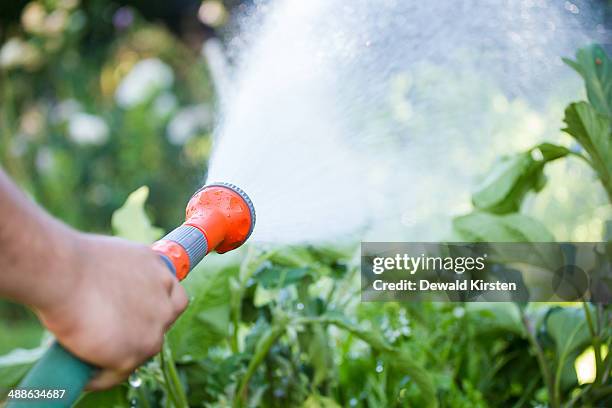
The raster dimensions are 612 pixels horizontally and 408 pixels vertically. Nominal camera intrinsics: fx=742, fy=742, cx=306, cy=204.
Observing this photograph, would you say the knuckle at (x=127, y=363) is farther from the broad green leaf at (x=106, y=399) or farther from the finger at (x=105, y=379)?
the broad green leaf at (x=106, y=399)

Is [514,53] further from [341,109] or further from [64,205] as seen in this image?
[64,205]

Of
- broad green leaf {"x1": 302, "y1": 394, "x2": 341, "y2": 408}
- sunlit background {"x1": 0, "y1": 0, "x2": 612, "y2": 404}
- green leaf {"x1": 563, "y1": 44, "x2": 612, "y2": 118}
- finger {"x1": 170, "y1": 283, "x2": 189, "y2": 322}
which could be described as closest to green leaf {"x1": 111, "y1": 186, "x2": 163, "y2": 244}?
broad green leaf {"x1": 302, "y1": 394, "x2": 341, "y2": 408}

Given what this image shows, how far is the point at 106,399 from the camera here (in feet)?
2.32

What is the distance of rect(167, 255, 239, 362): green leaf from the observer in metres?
0.78

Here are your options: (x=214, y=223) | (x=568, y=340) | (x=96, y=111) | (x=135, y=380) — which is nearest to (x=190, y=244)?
(x=214, y=223)

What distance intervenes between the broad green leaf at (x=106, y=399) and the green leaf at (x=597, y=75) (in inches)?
21.2

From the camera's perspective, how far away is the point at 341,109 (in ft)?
2.73

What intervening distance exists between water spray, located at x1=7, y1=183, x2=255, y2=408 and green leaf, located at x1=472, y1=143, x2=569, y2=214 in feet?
1.20

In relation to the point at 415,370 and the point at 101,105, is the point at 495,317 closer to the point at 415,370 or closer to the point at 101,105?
the point at 415,370

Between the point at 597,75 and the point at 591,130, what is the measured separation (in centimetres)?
7

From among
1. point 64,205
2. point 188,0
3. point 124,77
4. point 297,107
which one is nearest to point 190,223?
point 297,107

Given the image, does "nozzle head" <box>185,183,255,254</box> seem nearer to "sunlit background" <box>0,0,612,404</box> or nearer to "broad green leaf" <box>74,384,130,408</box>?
"broad green leaf" <box>74,384,130,408</box>

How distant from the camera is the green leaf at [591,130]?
686 millimetres

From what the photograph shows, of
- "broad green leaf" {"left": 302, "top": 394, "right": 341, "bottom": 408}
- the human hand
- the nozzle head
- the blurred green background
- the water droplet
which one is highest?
the human hand
